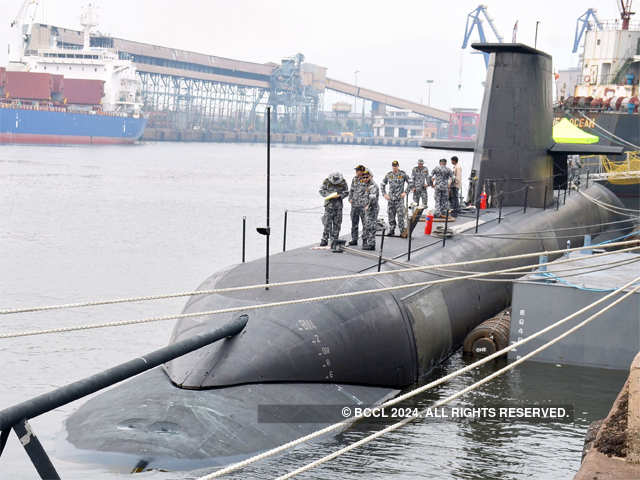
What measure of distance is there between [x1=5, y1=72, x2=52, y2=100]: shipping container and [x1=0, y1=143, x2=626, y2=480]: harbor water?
4264 centimetres

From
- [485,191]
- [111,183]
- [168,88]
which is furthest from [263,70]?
[485,191]

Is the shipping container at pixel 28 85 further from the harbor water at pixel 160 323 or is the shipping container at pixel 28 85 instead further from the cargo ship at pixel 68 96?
the harbor water at pixel 160 323

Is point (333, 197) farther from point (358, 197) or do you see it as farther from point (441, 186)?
point (441, 186)

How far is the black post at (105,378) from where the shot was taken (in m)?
7.14

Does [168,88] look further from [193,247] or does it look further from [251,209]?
[193,247]

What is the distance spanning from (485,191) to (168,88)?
144 meters

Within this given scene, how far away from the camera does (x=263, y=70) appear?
170 metres

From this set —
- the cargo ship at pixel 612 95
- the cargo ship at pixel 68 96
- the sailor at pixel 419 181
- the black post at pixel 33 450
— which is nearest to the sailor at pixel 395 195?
the sailor at pixel 419 181

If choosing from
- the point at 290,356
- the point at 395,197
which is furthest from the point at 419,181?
the point at 290,356

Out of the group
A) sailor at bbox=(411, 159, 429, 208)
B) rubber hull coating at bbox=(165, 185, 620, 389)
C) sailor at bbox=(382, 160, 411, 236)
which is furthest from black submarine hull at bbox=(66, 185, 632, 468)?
sailor at bbox=(411, 159, 429, 208)

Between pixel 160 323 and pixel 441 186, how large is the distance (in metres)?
6.97

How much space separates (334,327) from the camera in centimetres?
1087

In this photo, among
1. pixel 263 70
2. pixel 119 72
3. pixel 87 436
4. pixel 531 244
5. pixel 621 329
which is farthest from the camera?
pixel 263 70

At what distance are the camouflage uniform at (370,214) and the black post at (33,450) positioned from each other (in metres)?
7.74
